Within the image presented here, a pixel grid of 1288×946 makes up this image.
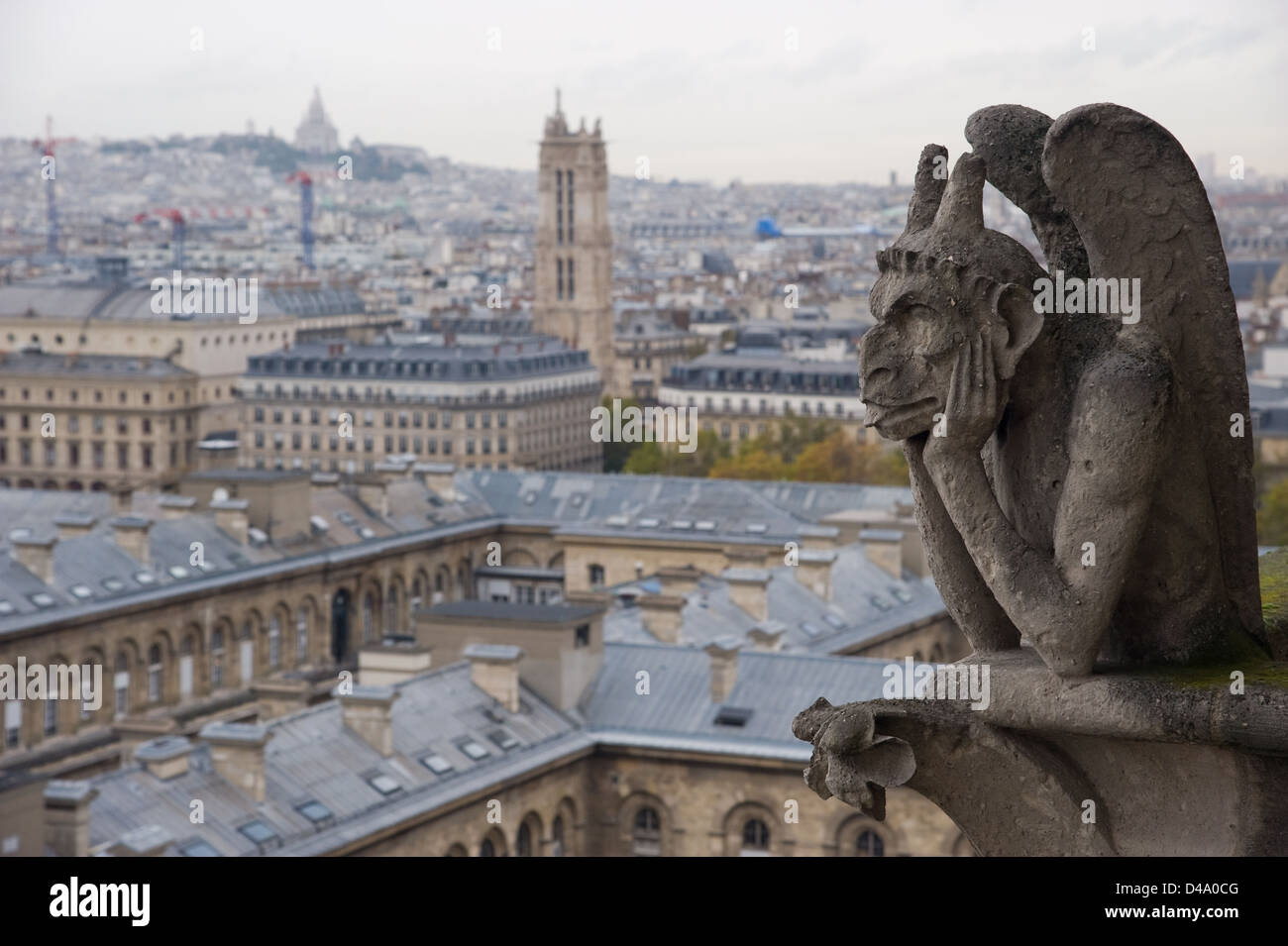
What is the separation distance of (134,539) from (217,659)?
4644mm

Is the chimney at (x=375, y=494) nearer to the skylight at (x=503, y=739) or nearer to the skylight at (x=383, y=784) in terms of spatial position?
the skylight at (x=503, y=739)

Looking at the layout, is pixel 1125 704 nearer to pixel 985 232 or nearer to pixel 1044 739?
pixel 1044 739

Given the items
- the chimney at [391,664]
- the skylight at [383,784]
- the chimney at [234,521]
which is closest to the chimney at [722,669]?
the chimney at [391,664]

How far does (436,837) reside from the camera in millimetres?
44906

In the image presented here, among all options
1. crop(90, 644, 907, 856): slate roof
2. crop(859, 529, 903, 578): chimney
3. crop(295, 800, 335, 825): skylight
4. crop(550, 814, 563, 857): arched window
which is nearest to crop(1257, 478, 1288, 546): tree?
crop(859, 529, 903, 578): chimney

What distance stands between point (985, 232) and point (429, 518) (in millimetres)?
81000

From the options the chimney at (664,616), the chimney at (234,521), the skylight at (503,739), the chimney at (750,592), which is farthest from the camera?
the chimney at (234,521)

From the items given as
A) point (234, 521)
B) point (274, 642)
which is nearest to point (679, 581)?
point (274, 642)

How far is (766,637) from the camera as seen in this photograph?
56.7 metres

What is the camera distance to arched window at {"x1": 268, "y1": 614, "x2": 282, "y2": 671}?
77.1 meters

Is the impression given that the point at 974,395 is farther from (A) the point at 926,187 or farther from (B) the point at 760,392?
(B) the point at 760,392

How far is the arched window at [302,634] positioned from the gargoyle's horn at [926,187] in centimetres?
7016

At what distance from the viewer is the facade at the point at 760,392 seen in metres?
156
